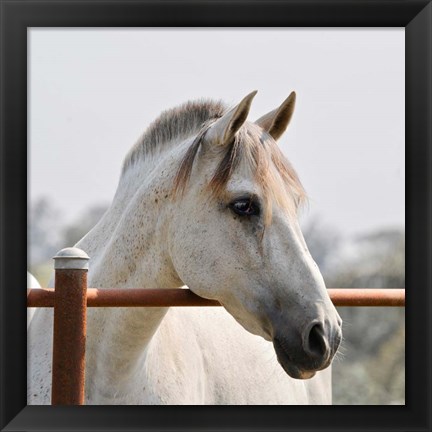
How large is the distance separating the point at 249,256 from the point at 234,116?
18.4 inches

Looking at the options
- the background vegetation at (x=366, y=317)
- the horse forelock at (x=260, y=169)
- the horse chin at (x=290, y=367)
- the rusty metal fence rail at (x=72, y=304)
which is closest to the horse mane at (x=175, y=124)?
the horse forelock at (x=260, y=169)

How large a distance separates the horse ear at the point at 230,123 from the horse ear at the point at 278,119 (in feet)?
0.81

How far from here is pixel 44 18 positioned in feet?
9.25

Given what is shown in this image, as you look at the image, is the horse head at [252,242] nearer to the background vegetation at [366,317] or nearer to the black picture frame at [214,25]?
the black picture frame at [214,25]

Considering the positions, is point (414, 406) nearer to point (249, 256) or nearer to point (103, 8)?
point (249, 256)

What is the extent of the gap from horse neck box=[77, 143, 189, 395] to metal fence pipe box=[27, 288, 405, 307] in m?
0.31

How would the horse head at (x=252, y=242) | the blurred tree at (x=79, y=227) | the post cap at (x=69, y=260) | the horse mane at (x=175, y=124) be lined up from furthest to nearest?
the blurred tree at (x=79, y=227) < the horse mane at (x=175, y=124) < the horse head at (x=252, y=242) < the post cap at (x=69, y=260)

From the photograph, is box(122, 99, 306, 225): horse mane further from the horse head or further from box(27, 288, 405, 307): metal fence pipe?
box(27, 288, 405, 307): metal fence pipe

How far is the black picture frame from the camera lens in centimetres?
267

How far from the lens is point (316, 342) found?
8.50ft

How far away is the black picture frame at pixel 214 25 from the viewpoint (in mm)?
2666

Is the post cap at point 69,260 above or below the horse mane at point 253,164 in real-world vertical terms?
below

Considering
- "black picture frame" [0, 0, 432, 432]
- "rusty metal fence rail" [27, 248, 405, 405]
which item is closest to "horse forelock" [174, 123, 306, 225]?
"black picture frame" [0, 0, 432, 432]

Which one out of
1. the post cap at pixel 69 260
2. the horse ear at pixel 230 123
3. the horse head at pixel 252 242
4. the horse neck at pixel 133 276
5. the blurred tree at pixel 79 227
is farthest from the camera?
the blurred tree at pixel 79 227
